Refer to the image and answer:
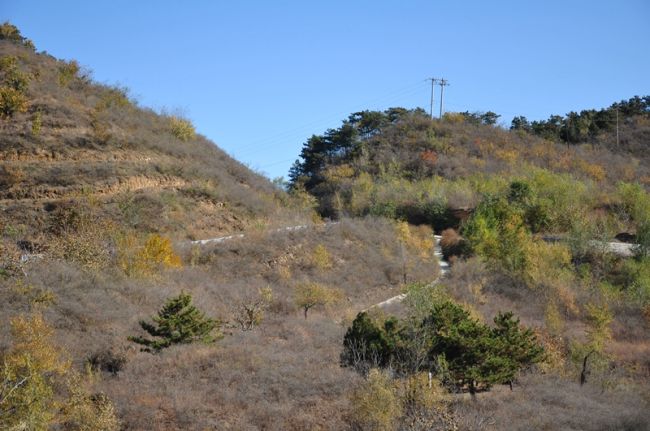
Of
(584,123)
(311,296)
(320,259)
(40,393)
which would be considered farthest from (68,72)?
(584,123)

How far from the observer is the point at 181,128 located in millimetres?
49438

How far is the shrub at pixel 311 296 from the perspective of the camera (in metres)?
29.0

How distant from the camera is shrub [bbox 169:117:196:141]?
161 feet

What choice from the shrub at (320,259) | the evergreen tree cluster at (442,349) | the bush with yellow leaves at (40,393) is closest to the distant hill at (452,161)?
the shrub at (320,259)

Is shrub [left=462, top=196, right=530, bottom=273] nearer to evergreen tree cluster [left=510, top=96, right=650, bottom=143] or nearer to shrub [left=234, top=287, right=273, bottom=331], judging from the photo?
shrub [left=234, top=287, right=273, bottom=331]

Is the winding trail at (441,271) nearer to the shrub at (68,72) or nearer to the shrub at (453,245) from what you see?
the shrub at (453,245)

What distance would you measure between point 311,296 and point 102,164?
57.0 ft

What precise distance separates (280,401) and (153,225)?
20046mm

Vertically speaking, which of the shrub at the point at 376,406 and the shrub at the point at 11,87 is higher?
the shrub at the point at 11,87

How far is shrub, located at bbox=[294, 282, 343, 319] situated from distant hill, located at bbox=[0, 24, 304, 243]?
1021 cm

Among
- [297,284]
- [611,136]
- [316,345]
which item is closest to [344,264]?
[297,284]

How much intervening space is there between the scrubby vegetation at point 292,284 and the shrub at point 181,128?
0.83 feet

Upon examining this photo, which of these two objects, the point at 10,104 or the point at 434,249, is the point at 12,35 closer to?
the point at 10,104

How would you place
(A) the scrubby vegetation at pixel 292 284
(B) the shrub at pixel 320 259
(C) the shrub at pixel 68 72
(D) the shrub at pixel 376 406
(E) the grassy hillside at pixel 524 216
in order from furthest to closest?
(C) the shrub at pixel 68 72, (B) the shrub at pixel 320 259, (E) the grassy hillside at pixel 524 216, (A) the scrubby vegetation at pixel 292 284, (D) the shrub at pixel 376 406
